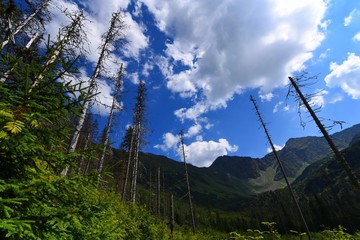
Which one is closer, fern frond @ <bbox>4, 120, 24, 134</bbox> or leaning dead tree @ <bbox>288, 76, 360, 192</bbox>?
fern frond @ <bbox>4, 120, 24, 134</bbox>

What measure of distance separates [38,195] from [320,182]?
209 metres

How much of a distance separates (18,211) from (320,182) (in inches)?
8255

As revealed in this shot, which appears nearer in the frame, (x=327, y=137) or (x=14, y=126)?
(x=14, y=126)

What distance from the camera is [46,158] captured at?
346 centimetres

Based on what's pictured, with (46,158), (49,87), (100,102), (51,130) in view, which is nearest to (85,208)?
(46,158)

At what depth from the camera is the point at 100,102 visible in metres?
12.0

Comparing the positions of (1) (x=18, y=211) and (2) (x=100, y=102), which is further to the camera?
(2) (x=100, y=102)

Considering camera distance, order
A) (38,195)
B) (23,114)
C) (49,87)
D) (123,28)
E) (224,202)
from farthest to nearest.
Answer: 1. (224,202)
2. (123,28)
3. (49,87)
4. (38,195)
5. (23,114)

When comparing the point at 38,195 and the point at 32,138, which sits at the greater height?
the point at 32,138

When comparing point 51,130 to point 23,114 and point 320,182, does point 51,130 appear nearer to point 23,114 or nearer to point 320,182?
point 23,114

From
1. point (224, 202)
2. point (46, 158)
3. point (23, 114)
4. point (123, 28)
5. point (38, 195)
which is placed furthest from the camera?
point (224, 202)

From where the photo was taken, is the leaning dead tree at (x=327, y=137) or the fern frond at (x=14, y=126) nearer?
the fern frond at (x=14, y=126)

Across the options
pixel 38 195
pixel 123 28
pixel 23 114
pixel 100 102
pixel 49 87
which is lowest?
pixel 38 195

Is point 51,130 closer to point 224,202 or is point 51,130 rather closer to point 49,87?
point 49,87
